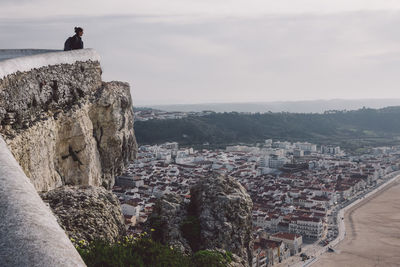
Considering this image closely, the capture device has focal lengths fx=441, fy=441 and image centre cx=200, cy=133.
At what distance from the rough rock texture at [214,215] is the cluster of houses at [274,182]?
32.2 feet

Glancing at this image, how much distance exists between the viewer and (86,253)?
4395mm

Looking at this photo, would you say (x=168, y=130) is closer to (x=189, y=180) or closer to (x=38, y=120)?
(x=189, y=180)

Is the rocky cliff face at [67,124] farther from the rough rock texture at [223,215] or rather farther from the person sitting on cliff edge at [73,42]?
the rough rock texture at [223,215]

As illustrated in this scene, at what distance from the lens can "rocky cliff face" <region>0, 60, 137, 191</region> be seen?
621 centimetres

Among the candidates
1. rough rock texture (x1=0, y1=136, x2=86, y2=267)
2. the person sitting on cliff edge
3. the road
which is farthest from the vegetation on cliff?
the road

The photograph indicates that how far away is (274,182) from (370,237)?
2585 centimetres

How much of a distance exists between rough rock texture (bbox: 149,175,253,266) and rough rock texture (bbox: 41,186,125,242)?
72.2 inches

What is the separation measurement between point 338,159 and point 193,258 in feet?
286

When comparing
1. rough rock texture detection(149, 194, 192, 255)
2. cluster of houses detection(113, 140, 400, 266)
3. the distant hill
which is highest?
rough rock texture detection(149, 194, 192, 255)

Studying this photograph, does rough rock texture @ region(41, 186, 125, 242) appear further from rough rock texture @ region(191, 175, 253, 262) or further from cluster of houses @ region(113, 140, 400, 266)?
cluster of houses @ region(113, 140, 400, 266)

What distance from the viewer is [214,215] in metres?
8.48

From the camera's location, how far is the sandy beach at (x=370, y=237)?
31047 mm

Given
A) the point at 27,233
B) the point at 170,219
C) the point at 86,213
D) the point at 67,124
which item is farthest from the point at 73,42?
the point at 27,233

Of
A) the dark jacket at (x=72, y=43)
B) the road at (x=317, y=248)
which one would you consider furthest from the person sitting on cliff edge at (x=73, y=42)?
the road at (x=317, y=248)
